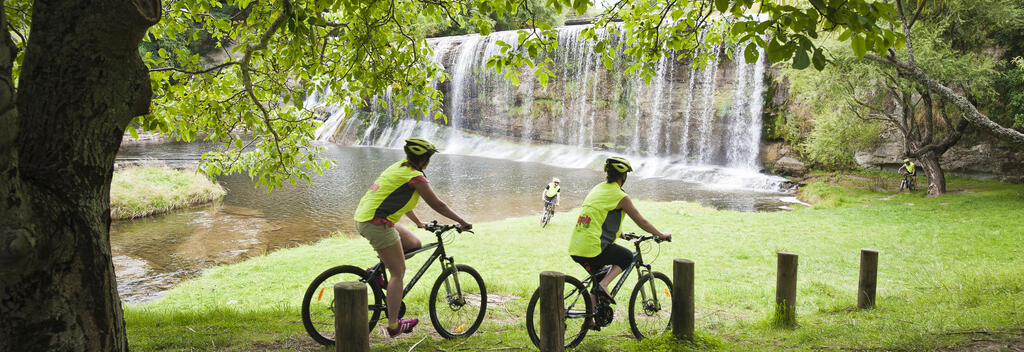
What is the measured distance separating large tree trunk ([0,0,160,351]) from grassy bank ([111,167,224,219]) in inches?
627

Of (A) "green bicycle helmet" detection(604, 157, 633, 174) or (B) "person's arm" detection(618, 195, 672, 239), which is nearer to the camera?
(B) "person's arm" detection(618, 195, 672, 239)

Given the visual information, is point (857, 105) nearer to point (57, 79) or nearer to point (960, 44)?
point (960, 44)

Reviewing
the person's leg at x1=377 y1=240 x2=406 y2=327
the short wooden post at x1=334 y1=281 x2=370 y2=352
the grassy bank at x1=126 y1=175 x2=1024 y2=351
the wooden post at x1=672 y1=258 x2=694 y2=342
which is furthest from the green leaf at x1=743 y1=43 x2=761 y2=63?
the person's leg at x1=377 y1=240 x2=406 y2=327

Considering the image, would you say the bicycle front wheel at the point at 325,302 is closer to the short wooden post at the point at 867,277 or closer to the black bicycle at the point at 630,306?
the black bicycle at the point at 630,306

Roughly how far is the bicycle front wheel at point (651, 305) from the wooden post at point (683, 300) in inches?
19.7

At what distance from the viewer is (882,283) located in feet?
25.8

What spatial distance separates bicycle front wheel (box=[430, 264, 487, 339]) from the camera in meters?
4.78

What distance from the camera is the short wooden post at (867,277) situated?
18.7 feet

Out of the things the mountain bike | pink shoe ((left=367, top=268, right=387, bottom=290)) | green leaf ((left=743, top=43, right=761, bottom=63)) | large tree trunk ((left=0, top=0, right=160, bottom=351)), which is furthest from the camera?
the mountain bike

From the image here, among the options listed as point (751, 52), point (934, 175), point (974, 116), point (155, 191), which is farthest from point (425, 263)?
point (934, 175)

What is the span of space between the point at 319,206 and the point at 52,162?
1738 centimetres

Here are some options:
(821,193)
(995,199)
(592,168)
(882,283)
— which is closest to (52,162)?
(882,283)

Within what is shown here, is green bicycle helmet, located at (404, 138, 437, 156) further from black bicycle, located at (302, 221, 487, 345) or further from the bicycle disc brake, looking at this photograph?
the bicycle disc brake

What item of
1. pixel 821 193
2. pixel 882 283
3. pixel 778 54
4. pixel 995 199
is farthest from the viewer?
pixel 821 193
